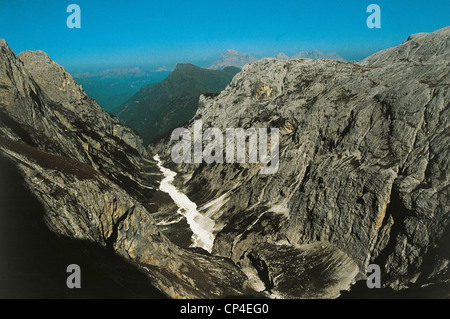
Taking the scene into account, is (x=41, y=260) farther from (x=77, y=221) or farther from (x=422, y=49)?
(x=422, y=49)

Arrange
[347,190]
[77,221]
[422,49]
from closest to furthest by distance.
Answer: [77,221] < [347,190] < [422,49]

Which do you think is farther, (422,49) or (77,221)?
(422,49)

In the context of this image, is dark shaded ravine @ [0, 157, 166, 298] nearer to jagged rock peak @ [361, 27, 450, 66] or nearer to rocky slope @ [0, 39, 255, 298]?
rocky slope @ [0, 39, 255, 298]

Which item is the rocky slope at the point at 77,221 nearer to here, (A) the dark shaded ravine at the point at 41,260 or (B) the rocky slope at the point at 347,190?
(A) the dark shaded ravine at the point at 41,260

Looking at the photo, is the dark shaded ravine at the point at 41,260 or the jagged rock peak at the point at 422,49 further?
the jagged rock peak at the point at 422,49

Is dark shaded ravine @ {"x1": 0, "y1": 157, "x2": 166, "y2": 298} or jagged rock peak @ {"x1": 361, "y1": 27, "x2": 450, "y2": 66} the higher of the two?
jagged rock peak @ {"x1": 361, "y1": 27, "x2": 450, "y2": 66}

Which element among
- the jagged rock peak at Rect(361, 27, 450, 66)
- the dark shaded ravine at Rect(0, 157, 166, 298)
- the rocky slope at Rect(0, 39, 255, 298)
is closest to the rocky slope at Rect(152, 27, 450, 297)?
the rocky slope at Rect(0, 39, 255, 298)

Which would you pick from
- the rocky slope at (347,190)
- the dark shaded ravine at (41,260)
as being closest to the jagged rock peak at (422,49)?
the rocky slope at (347,190)

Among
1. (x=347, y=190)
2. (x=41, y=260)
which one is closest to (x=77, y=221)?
(x=41, y=260)
